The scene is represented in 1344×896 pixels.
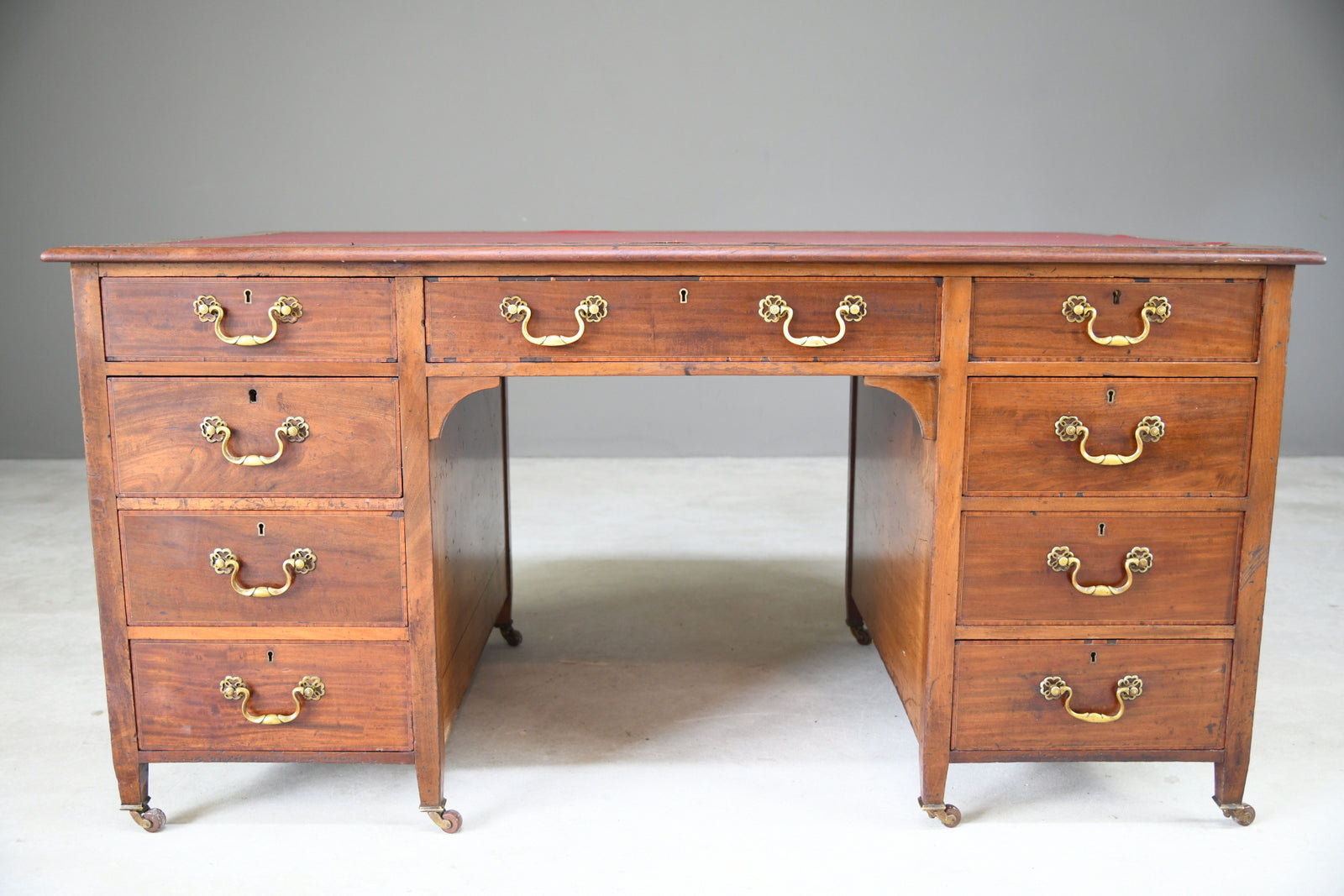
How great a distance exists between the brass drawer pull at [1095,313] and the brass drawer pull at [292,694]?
4.62 ft

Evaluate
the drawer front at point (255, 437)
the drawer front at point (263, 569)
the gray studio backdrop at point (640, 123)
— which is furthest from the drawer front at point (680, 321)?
the gray studio backdrop at point (640, 123)

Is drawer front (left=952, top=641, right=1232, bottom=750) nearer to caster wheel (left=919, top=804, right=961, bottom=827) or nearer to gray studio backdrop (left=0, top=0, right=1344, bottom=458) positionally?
caster wheel (left=919, top=804, right=961, bottom=827)

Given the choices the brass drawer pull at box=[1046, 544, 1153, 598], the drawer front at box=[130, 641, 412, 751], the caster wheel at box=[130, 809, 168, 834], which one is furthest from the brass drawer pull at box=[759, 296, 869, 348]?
the caster wheel at box=[130, 809, 168, 834]

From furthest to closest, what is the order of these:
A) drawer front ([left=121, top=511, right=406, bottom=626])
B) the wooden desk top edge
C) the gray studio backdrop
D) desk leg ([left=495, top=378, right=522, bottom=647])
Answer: the gray studio backdrop < desk leg ([left=495, top=378, right=522, bottom=647]) < drawer front ([left=121, top=511, right=406, bottom=626]) < the wooden desk top edge

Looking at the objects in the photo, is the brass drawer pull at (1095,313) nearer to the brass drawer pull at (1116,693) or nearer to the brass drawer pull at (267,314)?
the brass drawer pull at (1116,693)

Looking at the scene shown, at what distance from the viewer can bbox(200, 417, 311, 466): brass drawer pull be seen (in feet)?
5.60

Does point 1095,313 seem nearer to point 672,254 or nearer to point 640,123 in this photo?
point 672,254

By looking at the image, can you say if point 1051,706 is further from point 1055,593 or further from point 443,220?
point 443,220

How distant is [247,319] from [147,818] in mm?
895

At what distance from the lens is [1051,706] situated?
1818 millimetres

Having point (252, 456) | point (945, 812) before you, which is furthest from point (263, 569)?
point (945, 812)

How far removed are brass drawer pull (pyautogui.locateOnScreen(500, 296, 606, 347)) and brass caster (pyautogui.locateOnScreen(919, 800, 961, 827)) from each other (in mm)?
1025

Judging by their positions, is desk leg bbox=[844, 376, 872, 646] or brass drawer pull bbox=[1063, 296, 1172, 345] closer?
brass drawer pull bbox=[1063, 296, 1172, 345]

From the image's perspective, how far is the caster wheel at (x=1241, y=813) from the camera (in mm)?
1840
